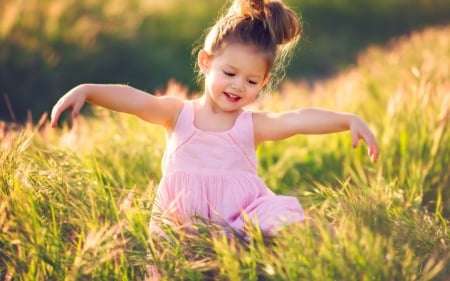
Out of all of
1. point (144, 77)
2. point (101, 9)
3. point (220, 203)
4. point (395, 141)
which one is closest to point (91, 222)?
point (220, 203)

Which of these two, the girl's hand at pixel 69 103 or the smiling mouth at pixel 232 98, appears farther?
the smiling mouth at pixel 232 98

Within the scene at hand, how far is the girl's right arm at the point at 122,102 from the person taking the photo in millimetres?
2678

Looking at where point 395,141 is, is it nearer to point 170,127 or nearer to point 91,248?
point 170,127

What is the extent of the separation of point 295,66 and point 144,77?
2.15 m

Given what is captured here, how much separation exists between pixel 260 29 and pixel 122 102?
58 centimetres

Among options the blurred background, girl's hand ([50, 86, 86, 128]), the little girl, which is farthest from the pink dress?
the blurred background

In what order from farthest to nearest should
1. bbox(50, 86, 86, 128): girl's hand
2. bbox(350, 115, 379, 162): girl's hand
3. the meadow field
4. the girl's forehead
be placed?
the girl's forehead, bbox(350, 115, 379, 162): girl's hand, bbox(50, 86, 86, 128): girl's hand, the meadow field

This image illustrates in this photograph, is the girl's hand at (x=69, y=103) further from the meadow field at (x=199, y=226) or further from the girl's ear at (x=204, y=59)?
the girl's ear at (x=204, y=59)

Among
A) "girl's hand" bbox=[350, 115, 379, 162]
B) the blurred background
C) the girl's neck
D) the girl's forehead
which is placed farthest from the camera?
the blurred background

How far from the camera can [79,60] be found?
7.08 metres

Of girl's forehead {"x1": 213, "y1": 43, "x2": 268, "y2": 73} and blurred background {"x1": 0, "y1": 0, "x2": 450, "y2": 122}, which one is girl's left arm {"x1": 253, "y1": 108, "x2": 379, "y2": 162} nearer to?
girl's forehead {"x1": 213, "y1": 43, "x2": 268, "y2": 73}

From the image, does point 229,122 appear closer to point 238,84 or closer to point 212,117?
point 212,117

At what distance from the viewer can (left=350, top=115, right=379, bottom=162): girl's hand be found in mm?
2754

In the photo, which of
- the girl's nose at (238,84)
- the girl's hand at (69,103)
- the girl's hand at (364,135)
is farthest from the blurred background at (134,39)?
the girl's hand at (364,135)
